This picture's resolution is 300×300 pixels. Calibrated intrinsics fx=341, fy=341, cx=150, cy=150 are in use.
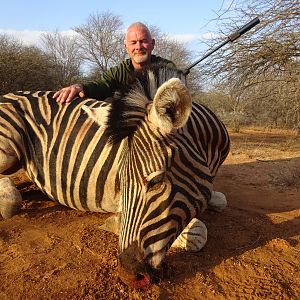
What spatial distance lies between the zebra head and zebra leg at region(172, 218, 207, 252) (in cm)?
A: 62

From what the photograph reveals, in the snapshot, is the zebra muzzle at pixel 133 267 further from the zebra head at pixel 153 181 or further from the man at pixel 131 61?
the man at pixel 131 61

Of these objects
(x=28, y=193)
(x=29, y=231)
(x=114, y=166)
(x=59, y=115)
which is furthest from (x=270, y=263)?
(x=28, y=193)

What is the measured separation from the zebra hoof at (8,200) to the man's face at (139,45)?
7.40ft

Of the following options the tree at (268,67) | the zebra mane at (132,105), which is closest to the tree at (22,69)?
the tree at (268,67)

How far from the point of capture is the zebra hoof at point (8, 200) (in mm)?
3686

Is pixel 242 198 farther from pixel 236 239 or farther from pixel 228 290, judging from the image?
pixel 228 290

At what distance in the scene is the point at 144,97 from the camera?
2.39 meters

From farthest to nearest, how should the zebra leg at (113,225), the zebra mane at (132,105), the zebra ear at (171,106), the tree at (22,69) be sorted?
1. the tree at (22,69)
2. the zebra leg at (113,225)
3. the zebra mane at (132,105)
4. the zebra ear at (171,106)

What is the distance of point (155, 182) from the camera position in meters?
2.16

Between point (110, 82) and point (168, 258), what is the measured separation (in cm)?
269

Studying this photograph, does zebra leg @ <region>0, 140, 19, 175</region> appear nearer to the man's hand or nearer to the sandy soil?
the sandy soil

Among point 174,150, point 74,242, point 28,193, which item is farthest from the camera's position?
point 28,193

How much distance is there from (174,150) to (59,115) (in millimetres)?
1832

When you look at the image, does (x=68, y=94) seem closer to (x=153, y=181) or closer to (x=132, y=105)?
(x=132, y=105)
